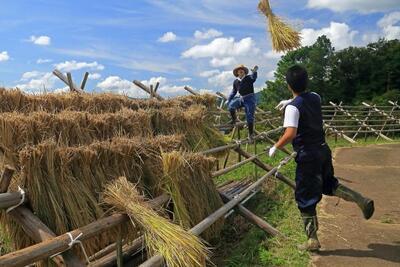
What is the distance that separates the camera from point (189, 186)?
4258 mm

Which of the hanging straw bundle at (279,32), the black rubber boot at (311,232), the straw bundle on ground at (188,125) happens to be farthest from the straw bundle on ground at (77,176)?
the hanging straw bundle at (279,32)

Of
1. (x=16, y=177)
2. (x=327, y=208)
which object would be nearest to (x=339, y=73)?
(x=327, y=208)

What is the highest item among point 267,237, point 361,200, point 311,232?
point 361,200

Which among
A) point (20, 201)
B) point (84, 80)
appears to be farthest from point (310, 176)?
point (84, 80)

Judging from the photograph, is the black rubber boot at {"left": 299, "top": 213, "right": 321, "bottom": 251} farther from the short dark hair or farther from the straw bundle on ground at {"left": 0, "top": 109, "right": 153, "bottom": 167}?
the straw bundle on ground at {"left": 0, "top": 109, "right": 153, "bottom": 167}

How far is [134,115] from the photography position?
5398 mm

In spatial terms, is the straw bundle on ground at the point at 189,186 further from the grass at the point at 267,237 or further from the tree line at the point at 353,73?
the tree line at the point at 353,73

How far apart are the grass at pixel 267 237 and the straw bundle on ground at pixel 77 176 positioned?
1.25 meters

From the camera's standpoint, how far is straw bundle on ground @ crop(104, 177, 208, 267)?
308cm

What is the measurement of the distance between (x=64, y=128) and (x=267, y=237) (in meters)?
2.52

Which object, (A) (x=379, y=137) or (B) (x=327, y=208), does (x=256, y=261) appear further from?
(A) (x=379, y=137)

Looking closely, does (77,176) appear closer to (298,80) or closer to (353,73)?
(298,80)

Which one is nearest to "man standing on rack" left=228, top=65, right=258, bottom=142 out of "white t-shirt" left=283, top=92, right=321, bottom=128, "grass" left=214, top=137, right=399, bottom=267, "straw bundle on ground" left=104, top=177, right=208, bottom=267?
"grass" left=214, top=137, right=399, bottom=267

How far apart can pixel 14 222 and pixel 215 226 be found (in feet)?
7.55
